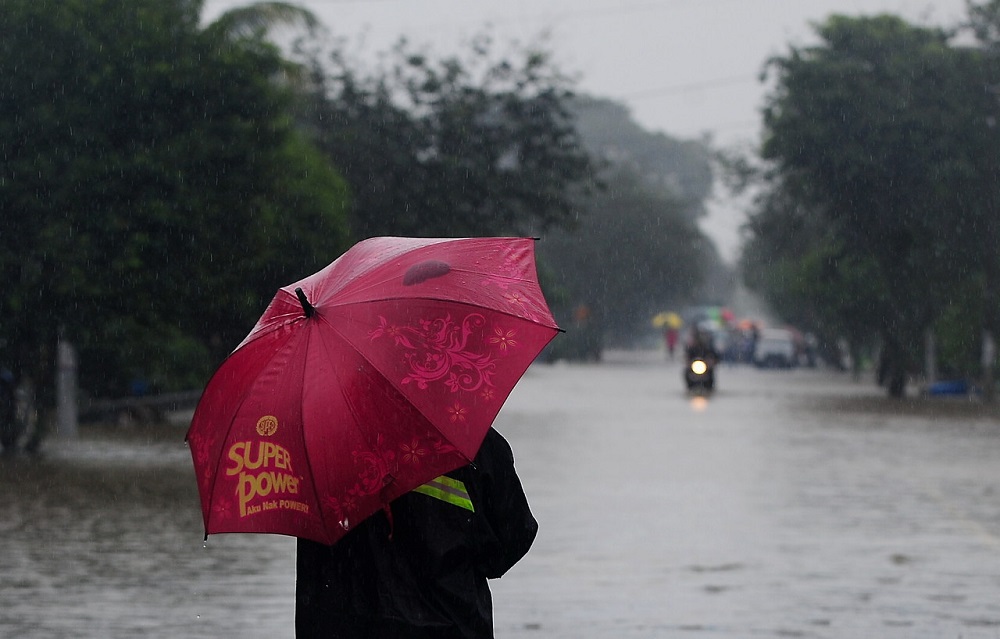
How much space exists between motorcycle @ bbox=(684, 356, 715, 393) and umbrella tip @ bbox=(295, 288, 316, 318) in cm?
3689

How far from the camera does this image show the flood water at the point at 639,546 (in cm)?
862

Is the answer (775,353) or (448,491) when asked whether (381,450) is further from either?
(775,353)

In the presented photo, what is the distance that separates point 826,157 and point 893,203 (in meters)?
1.65

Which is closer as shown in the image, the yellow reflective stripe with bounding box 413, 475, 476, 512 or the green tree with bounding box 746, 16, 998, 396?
the yellow reflective stripe with bounding box 413, 475, 476, 512

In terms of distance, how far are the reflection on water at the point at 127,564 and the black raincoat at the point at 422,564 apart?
13.2 ft

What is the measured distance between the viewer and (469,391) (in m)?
4.36

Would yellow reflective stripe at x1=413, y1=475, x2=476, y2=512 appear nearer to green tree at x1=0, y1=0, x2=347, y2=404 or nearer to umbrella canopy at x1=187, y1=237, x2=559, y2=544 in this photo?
umbrella canopy at x1=187, y1=237, x2=559, y2=544

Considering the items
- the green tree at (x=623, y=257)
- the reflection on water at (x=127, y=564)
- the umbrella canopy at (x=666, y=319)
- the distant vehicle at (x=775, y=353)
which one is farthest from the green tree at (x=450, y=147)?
the umbrella canopy at (x=666, y=319)

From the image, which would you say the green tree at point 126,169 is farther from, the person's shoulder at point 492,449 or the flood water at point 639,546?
the person's shoulder at point 492,449

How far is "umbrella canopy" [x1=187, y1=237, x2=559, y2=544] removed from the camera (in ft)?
13.9

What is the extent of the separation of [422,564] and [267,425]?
510 mm

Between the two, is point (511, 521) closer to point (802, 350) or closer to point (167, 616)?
point (167, 616)

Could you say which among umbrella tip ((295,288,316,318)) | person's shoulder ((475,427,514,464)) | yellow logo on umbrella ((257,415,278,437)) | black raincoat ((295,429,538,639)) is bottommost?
black raincoat ((295,429,538,639))

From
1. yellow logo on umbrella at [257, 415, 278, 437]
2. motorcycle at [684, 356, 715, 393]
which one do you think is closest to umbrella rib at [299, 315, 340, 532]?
yellow logo on umbrella at [257, 415, 278, 437]
